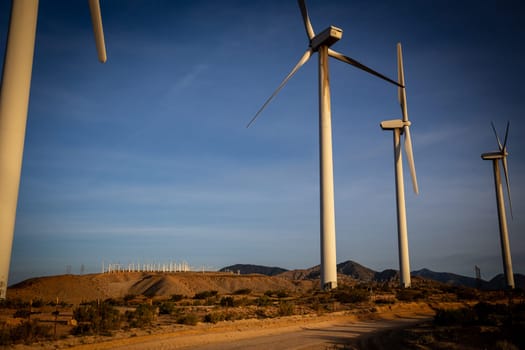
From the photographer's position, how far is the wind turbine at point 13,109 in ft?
58.5

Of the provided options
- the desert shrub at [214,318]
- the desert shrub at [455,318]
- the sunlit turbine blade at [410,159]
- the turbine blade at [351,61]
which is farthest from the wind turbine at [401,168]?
the desert shrub at [214,318]

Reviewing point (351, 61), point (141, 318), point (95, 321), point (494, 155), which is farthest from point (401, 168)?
point (95, 321)

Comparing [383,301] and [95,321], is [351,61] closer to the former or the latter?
[383,301]

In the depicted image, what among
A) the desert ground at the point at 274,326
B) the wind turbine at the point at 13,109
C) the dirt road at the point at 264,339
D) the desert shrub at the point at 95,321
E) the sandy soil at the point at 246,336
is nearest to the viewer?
the desert ground at the point at 274,326

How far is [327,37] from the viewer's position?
38750mm

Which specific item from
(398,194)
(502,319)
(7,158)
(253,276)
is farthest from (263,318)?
(253,276)

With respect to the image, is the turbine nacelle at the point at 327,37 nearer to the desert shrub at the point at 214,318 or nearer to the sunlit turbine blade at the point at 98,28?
the sunlit turbine blade at the point at 98,28

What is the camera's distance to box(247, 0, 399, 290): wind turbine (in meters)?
34.9

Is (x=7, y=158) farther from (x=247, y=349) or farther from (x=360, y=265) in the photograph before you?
(x=360, y=265)

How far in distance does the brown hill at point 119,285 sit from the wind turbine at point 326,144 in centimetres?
2411

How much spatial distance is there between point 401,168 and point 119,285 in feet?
158

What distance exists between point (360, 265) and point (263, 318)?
170141mm

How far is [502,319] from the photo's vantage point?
17328 millimetres

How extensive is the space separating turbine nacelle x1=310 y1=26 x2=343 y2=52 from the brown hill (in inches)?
1369
